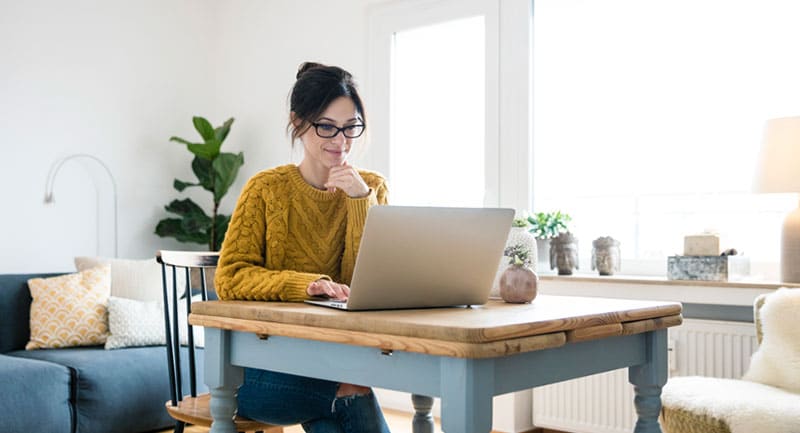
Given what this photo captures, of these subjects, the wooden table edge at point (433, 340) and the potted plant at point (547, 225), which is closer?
the wooden table edge at point (433, 340)

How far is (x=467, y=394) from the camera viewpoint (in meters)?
1.31

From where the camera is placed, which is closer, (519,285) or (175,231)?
(519,285)

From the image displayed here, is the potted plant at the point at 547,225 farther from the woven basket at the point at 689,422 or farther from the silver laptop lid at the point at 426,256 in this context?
the silver laptop lid at the point at 426,256

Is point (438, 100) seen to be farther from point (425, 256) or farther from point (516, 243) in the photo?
point (425, 256)

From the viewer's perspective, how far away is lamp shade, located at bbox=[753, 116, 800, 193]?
9.06ft

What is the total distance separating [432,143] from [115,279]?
1.64 meters

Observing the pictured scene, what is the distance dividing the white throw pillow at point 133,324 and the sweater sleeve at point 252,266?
1995 mm

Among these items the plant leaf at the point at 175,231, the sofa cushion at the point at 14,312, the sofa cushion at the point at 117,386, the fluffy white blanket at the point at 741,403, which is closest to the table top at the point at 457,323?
the fluffy white blanket at the point at 741,403

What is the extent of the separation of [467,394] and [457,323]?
116mm

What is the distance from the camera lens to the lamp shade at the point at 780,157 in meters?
2.76

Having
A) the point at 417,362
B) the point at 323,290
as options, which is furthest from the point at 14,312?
the point at 417,362

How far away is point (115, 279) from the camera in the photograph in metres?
4.07

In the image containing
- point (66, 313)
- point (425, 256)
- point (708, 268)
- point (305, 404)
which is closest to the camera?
point (425, 256)

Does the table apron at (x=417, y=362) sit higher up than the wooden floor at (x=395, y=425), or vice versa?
the table apron at (x=417, y=362)
